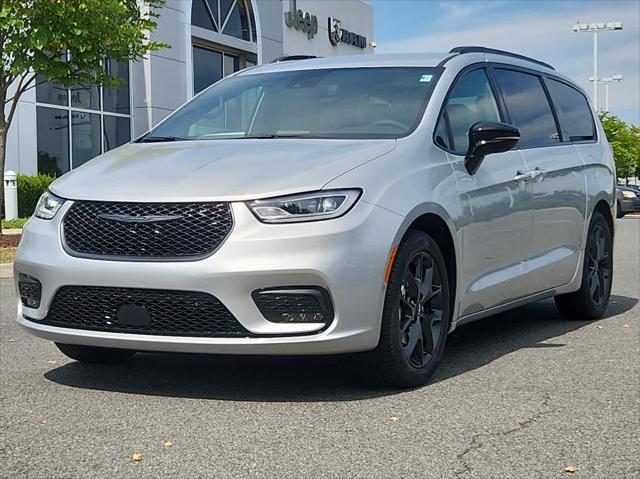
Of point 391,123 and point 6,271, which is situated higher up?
point 391,123

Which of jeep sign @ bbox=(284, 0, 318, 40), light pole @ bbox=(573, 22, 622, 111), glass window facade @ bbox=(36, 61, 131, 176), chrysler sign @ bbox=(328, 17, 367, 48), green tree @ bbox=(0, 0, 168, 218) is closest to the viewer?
green tree @ bbox=(0, 0, 168, 218)

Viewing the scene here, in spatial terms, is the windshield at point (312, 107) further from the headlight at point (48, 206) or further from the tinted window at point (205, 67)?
the tinted window at point (205, 67)

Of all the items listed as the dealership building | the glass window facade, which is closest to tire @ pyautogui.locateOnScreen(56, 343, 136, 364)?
the dealership building

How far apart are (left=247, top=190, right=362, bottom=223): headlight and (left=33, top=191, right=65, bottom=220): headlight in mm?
1040

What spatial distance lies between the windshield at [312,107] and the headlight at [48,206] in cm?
102

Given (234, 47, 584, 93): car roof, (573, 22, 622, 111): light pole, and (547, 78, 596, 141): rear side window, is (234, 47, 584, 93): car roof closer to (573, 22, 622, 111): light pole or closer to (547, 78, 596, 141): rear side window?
(547, 78, 596, 141): rear side window

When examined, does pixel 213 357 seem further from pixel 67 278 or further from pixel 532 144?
pixel 532 144

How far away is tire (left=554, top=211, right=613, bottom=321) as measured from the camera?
24.3ft

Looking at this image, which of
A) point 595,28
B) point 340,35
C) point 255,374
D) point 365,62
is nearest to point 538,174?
point 365,62

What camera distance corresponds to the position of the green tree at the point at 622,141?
243 feet

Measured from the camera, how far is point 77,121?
82.4ft

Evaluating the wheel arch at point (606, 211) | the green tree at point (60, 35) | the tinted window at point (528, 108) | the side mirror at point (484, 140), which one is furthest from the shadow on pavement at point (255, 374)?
the green tree at point (60, 35)

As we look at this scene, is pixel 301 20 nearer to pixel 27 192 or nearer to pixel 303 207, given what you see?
pixel 27 192

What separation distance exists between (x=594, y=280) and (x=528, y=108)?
60.8 inches
